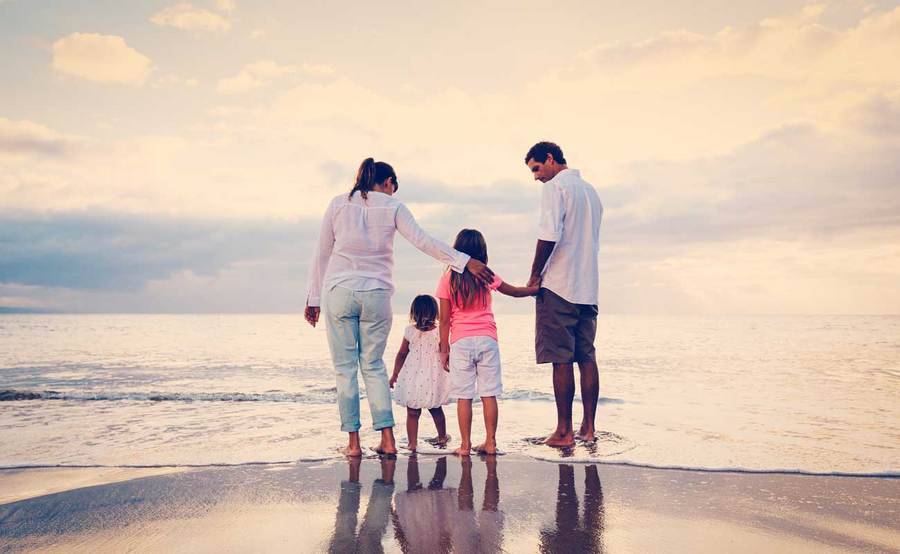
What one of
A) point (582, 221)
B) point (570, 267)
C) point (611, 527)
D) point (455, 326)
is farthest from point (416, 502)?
point (582, 221)

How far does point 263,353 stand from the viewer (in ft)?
73.1

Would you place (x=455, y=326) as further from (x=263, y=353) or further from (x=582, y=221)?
(x=263, y=353)

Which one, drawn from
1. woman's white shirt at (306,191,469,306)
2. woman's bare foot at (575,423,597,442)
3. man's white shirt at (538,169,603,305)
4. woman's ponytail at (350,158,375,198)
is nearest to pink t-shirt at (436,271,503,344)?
woman's white shirt at (306,191,469,306)

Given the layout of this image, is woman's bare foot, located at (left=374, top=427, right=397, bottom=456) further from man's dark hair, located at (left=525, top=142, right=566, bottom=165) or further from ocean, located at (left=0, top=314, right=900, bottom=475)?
man's dark hair, located at (left=525, top=142, right=566, bottom=165)

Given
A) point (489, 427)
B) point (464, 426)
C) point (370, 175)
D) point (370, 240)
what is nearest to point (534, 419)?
point (489, 427)

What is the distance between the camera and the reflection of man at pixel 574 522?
273 centimetres

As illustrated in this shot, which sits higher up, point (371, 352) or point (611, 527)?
point (371, 352)

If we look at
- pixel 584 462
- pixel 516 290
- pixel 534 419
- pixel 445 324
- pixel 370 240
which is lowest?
pixel 534 419

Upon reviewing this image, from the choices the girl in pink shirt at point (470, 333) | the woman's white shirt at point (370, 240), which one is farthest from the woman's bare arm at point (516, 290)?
the woman's white shirt at point (370, 240)

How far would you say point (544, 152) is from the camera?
18.0 feet

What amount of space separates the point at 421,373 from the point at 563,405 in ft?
4.32

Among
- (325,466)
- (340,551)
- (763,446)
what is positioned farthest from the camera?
(763,446)

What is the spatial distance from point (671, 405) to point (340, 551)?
678 cm

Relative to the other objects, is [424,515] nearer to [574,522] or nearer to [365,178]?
[574,522]
